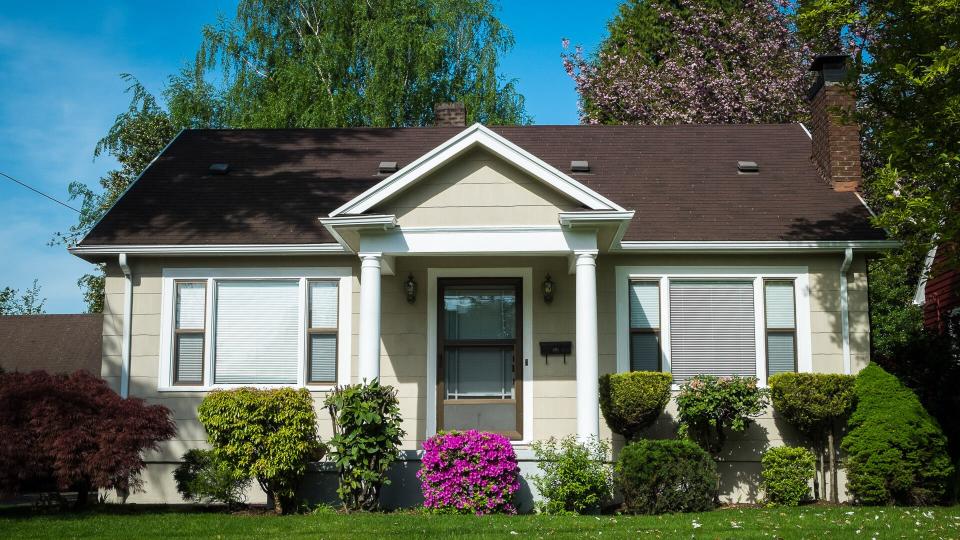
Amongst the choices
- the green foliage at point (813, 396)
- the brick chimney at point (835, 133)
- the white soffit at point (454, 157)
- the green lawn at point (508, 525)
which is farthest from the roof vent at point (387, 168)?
the green foliage at point (813, 396)

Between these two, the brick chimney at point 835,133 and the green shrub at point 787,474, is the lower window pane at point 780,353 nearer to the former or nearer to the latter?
the green shrub at point 787,474

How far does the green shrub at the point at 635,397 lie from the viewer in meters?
11.6

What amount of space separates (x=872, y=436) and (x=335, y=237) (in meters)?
7.13

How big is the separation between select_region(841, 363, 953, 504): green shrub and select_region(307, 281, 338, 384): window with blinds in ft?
22.4

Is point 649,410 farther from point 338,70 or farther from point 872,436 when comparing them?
point 338,70

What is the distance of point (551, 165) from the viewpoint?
14.5 metres

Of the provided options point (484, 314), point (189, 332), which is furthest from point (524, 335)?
point (189, 332)

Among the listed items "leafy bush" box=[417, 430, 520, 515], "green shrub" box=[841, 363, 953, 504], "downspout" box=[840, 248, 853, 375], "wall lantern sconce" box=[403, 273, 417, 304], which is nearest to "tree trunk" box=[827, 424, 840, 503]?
"green shrub" box=[841, 363, 953, 504]

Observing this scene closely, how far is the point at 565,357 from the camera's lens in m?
12.8

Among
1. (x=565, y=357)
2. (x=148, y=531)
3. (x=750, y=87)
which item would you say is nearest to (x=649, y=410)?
(x=565, y=357)

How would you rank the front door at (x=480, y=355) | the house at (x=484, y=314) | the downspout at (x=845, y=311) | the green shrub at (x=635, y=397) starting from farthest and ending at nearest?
the front door at (x=480, y=355) → the house at (x=484, y=314) → the downspout at (x=845, y=311) → the green shrub at (x=635, y=397)

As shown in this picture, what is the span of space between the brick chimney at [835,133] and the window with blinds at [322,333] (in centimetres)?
765

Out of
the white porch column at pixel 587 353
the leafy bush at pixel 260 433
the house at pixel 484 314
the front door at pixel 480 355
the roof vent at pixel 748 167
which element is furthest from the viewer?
the roof vent at pixel 748 167

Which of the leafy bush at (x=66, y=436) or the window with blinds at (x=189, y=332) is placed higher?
the window with blinds at (x=189, y=332)
